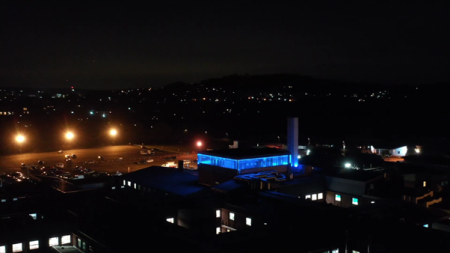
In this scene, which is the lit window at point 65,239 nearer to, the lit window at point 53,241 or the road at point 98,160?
the lit window at point 53,241

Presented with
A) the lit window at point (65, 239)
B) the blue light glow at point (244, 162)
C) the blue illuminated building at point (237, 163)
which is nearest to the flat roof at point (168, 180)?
the blue illuminated building at point (237, 163)

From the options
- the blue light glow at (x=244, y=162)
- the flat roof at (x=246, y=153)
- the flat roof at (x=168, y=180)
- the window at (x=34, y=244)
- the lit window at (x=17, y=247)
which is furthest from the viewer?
the flat roof at (x=246, y=153)

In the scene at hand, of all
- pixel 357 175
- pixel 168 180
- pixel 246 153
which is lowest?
pixel 168 180

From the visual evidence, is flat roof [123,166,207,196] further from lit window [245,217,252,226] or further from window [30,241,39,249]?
window [30,241,39,249]

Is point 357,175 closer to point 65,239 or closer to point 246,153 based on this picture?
point 246,153

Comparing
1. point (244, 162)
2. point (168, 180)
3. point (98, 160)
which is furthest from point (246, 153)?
point (98, 160)

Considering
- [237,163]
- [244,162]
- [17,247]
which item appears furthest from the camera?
[244,162]
